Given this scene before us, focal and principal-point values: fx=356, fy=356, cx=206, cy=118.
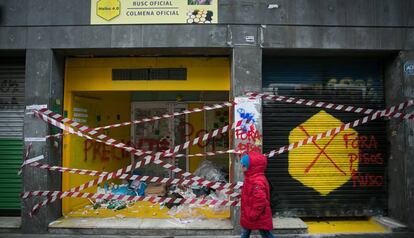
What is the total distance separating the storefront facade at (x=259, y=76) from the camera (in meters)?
6.82

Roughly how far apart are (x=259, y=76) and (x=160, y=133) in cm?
418

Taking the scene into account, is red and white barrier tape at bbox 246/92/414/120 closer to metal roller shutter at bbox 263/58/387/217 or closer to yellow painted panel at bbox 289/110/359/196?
metal roller shutter at bbox 263/58/387/217

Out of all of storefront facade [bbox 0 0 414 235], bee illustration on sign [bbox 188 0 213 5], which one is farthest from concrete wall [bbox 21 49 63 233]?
bee illustration on sign [bbox 188 0 213 5]

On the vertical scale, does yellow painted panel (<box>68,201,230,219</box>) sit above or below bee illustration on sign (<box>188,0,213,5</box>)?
below

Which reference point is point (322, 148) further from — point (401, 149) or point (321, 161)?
point (401, 149)

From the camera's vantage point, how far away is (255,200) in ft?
15.9

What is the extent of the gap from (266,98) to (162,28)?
245 cm

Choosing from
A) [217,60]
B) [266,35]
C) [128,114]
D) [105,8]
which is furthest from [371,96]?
[128,114]

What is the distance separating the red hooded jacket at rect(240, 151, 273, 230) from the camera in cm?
484

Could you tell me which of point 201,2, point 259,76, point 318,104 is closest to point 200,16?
point 201,2

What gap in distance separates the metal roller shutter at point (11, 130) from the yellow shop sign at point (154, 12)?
2182 mm

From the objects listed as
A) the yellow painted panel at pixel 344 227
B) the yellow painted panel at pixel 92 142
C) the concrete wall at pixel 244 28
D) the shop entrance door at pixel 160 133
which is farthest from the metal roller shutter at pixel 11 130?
the yellow painted panel at pixel 344 227

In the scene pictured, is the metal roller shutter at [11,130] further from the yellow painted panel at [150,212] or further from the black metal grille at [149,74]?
the black metal grille at [149,74]

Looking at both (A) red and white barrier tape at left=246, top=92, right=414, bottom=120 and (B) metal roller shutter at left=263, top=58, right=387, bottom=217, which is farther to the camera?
(B) metal roller shutter at left=263, top=58, right=387, bottom=217
